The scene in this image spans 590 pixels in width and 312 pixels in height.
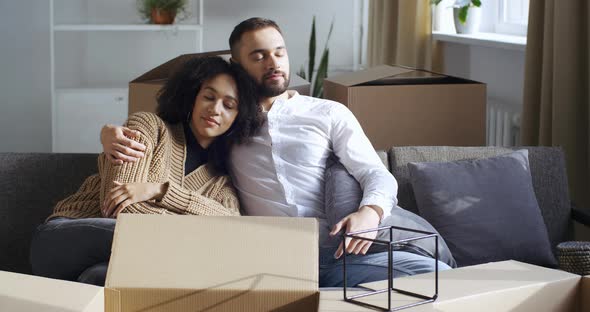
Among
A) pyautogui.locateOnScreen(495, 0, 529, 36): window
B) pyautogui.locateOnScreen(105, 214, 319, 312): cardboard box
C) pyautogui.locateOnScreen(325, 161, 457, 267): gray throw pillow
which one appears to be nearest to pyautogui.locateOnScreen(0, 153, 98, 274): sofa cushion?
pyautogui.locateOnScreen(325, 161, 457, 267): gray throw pillow

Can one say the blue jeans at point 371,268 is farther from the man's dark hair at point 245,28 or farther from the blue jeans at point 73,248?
the man's dark hair at point 245,28

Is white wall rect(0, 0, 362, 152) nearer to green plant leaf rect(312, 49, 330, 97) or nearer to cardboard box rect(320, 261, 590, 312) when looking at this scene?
green plant leaf rect(312, 49, 330, 97)

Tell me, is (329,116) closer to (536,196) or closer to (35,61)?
(536,196)

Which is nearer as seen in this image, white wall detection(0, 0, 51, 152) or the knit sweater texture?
the knit sweater texture

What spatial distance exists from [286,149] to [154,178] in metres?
0.38

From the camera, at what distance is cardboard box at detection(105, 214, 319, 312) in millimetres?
1083

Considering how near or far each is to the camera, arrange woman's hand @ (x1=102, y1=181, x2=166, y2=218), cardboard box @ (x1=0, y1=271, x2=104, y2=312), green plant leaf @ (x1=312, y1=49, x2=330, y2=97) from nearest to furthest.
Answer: cardboard box @ (x1=0, y1=271, x2=104, y2=312)
woman's hand @ (x1=102, y1=181, x2=166, y2=218)
green plant leaf @ (x1=312, y1=49, x2=330, y2=97)

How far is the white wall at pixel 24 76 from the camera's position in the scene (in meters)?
5.07

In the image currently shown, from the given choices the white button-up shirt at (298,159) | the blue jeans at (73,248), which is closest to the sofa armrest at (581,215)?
the white button-up shirt at (298,159)

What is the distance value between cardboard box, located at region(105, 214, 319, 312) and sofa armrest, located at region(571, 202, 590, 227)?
1420 millimetres

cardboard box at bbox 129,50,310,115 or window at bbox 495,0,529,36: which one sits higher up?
window at bbox 495,0,529,36

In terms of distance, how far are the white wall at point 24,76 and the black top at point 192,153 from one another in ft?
10.3

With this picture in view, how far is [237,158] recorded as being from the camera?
2262 millimetres

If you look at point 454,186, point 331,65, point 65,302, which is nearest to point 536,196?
point 454,186
